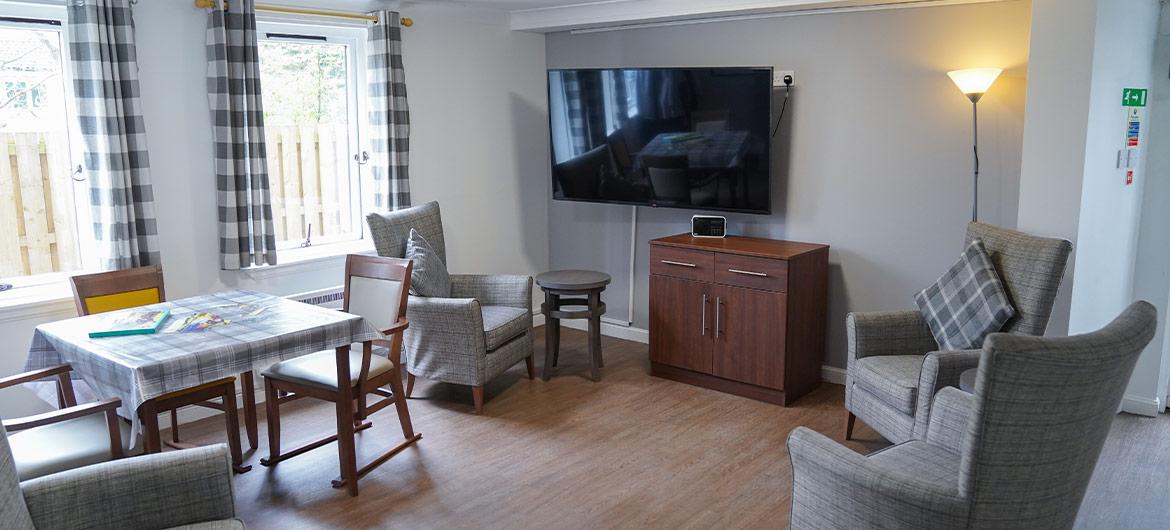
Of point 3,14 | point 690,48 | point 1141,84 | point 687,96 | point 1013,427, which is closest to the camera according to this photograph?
point 1013,427

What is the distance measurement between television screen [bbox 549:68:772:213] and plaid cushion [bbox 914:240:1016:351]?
121 centimetres

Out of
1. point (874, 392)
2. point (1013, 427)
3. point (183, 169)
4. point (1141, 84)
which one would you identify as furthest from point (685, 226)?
point (1013, 427)

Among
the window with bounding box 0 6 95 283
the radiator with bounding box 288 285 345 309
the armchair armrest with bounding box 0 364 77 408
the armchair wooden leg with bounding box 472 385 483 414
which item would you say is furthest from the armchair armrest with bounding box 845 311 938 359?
the window with bounding box 0 6 95 283

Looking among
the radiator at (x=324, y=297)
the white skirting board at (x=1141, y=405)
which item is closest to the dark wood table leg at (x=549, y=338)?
the radiator at (x=324, y=297)

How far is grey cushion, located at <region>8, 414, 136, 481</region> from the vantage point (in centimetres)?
274

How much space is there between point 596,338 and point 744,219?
1.14 m

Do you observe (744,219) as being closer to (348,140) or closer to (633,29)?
(633,29)

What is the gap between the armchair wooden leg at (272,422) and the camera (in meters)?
3.79

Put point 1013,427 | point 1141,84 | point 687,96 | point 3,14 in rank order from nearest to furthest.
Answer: point 1013,427 → point 3,14 → point 1141,84 → point 687,96

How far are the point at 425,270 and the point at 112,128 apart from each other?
5.22ft

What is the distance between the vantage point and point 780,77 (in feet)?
16.1

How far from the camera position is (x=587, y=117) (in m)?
5.41

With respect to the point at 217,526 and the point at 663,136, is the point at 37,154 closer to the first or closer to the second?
the point at 217,526

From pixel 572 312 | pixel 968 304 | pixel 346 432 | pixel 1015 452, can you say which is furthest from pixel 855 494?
pixel 572 312
